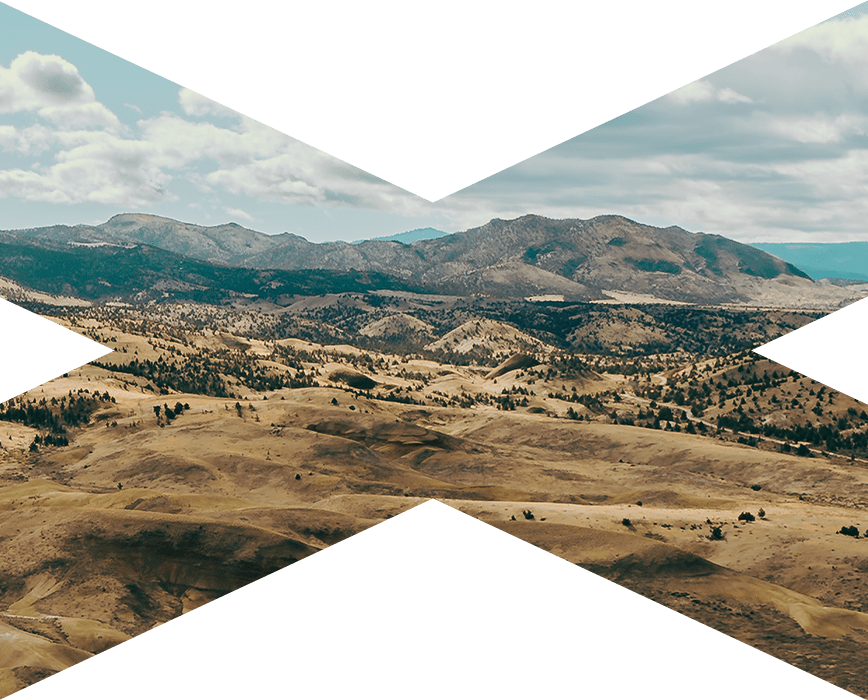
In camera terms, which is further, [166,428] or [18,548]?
[166,428]

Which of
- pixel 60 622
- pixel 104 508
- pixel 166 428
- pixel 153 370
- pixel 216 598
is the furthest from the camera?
pixel 153 370

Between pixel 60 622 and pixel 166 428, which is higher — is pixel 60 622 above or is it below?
below

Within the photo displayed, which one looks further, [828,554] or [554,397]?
[554,397]

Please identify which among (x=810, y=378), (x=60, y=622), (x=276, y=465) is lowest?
(x=60, y=622)

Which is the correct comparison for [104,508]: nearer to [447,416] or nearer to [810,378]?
[447,416]

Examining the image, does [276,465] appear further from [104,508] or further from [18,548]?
[18,548]

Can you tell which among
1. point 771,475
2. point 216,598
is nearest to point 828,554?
point 771,475

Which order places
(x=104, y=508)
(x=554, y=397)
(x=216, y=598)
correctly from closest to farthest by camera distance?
(x=216, y=598) < (x=104, y=508) < (x=554, y=397)

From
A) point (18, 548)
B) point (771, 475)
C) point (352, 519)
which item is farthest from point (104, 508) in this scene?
point (771, 475)

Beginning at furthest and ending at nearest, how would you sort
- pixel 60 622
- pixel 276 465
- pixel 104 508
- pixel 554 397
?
pixel 554 397, pixel 276 465, pixel 104 508, pixel 60 622
